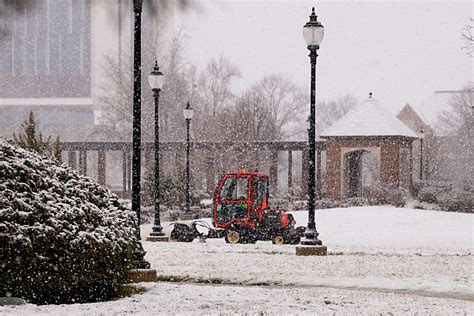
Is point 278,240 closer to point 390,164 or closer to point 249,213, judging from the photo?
point 249,213

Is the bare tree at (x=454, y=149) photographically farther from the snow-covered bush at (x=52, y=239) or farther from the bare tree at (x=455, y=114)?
the snow-covered bush at (x=52, y=239)

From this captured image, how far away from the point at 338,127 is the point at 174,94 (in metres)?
20.7

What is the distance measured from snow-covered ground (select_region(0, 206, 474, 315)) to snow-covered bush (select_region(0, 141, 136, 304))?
1.23 ft

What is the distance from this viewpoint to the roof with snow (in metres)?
45.4

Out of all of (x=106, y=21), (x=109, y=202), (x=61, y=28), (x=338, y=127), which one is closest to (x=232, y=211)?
(x=109, y=202)

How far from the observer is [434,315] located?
828cm

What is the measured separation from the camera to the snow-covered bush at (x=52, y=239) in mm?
8461

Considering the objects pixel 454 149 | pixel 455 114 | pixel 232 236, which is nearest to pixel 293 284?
pixel 232 236

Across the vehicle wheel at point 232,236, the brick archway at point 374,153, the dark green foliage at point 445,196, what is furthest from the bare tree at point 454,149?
the vehicle wheel at point 232,236

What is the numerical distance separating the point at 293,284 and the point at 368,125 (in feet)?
117

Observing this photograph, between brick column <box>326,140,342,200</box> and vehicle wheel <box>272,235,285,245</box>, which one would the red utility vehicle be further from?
brick column <box>326,140,342,200</box>

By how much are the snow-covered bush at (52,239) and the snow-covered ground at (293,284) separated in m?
0.37

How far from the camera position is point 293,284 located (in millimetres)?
11242

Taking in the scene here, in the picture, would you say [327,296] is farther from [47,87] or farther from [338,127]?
[47,87]
